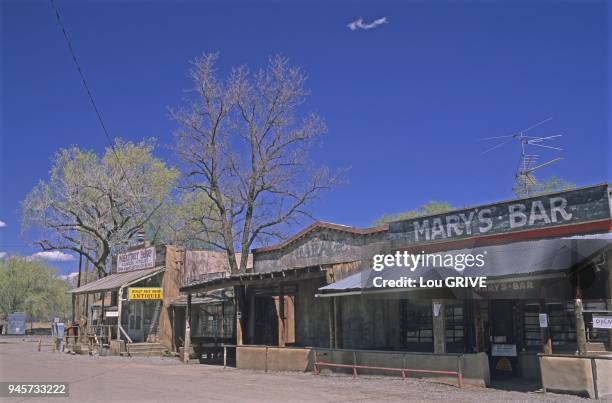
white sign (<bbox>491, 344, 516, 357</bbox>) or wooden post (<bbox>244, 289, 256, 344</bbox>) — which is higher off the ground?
wooden post (<bbox>244, 289, 256, 344</bbox>)

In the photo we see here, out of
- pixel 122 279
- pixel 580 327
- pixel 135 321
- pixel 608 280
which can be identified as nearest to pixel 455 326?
pixel 608 280

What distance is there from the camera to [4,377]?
17.0 m

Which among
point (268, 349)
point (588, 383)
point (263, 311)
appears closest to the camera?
point (588, 383)

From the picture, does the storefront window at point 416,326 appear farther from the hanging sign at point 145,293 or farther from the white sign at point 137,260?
the white sign at point 137,260

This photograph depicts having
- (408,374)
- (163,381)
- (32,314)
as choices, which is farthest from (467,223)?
(32,314)

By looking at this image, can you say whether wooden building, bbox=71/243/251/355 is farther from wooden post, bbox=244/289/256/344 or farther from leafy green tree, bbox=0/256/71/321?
leafy green tree, bbox=0/256/71/321

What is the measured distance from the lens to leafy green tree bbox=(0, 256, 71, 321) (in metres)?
70.9

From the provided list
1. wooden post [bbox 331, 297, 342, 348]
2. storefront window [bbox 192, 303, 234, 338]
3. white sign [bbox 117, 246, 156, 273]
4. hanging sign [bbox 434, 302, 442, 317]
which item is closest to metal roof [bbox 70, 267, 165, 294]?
white sign [bbox 117, 246, 156, 273]

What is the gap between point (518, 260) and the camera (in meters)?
14.4

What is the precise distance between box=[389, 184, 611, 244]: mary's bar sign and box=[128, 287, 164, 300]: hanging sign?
45.9ft

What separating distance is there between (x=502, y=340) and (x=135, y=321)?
878 inches

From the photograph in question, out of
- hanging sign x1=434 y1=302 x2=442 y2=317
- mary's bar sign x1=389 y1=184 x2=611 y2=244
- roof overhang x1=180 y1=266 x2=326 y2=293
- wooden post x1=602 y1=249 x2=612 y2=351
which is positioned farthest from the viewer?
roof overhang x1=180 y1=266 x2=326 y2=293

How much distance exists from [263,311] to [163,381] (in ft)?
28.6

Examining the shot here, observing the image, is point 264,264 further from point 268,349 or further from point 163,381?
point 163,381
